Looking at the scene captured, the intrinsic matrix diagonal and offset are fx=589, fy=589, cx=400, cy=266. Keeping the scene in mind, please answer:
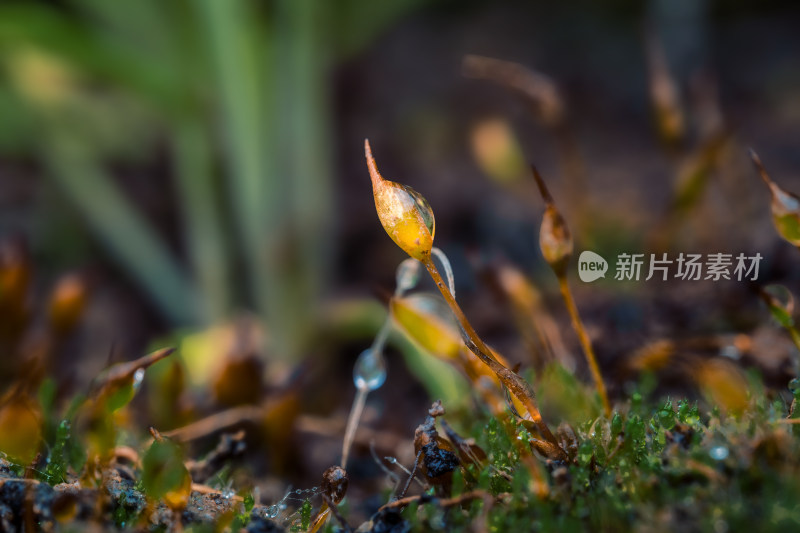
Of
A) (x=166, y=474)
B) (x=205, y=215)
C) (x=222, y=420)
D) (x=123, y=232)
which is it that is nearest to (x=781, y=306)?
(x=166, y=474)

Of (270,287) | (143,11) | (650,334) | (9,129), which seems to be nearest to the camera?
(650,334)

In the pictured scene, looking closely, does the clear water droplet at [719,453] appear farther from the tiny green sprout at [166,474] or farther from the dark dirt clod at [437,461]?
the tiny green sprout at [166,474]

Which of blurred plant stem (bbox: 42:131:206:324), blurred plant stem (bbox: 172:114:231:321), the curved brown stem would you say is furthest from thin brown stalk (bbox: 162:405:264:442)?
blurred plant stem (bbox: 42:131:206:324)

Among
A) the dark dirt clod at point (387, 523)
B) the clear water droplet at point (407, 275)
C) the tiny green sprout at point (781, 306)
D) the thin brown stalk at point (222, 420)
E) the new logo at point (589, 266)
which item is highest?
the clear water droplet at point (407, 275)

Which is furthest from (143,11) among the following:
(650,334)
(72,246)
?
(650,334)

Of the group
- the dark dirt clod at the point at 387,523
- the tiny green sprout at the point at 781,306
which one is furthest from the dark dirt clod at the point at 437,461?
the tiny green sprout at the point at 781,306

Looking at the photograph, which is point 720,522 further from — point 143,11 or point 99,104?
point 99,104
